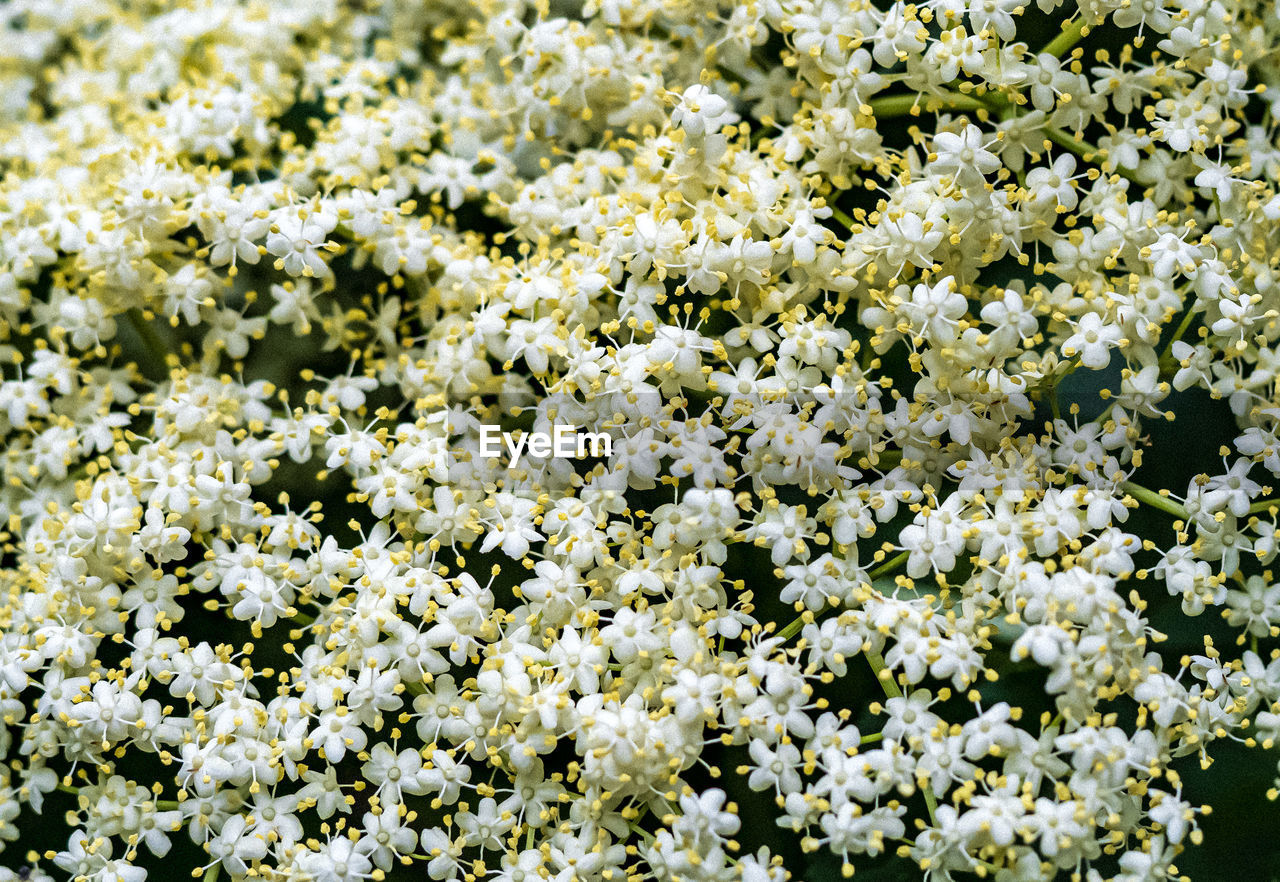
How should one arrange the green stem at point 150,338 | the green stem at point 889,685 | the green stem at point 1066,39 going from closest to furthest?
the green stem at point 889,685 → the green stem at point 1066,39 → the green stem at point 150,338

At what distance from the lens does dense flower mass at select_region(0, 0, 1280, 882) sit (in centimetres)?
91

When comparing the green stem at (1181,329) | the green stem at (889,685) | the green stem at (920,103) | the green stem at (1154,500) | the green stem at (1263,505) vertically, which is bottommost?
the green stem at (889,685)

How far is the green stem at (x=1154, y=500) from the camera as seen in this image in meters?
0.98

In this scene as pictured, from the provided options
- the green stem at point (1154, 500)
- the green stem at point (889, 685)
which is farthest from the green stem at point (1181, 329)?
the green stem at point (889, 685)

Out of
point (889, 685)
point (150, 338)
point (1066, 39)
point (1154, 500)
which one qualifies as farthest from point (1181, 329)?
point (150, 338)

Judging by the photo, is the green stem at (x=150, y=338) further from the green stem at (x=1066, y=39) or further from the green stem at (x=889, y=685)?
the green stem at (x=1066, y=39)

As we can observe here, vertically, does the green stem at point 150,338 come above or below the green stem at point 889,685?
above

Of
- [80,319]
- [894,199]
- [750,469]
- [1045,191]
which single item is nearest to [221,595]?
[80,319]

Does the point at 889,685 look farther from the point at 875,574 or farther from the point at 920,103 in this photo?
the point at 920,103

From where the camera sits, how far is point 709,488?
98cm

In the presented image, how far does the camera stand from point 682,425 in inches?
39.2

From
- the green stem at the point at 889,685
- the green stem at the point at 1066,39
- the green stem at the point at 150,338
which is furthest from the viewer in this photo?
the green stem at the point at 150,338

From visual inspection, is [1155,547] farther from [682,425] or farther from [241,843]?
[241,843]

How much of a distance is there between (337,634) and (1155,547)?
75 cm
